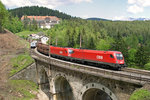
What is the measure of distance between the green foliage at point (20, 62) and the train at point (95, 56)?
1469 cm

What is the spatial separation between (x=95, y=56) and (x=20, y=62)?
3023 cm

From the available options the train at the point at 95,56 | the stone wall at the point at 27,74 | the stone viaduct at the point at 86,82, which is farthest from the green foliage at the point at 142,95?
the stone wall at the point at 27,74

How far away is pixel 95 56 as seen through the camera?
24.1 meters

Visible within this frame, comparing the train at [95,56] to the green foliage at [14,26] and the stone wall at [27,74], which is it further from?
the green foliage at [14,26]

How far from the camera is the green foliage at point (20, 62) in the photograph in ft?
142

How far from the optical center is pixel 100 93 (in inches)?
1016

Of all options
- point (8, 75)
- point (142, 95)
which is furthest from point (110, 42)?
point (142, 95)

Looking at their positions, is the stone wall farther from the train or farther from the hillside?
the train

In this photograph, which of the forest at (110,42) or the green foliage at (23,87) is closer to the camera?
the green foliage at (23,87)

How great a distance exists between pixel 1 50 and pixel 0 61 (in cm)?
904

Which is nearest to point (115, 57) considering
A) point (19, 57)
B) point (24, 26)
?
point (19, 57)

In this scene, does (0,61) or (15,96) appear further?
(0,61)

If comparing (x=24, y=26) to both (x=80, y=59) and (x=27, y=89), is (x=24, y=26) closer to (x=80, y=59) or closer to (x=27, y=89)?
(x=27, y=89)

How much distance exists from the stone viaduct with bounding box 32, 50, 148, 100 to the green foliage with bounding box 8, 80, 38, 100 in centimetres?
544
